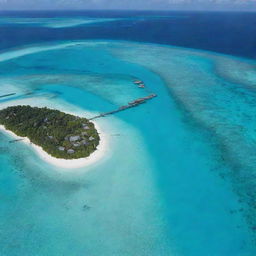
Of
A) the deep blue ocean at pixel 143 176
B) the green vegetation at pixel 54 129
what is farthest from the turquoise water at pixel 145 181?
A: the green vegetation at pixel 54 129

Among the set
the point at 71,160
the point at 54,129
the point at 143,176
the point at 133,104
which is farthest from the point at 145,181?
the point at 133,104

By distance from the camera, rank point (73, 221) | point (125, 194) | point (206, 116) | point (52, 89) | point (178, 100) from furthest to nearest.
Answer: point (52, 89), point (178, 100), point (206, 116), point (125, 194), point (73, 221)

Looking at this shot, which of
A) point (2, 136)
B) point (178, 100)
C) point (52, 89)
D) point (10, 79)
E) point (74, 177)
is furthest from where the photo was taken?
point (10, 79)

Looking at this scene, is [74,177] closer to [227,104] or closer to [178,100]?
[178,100]

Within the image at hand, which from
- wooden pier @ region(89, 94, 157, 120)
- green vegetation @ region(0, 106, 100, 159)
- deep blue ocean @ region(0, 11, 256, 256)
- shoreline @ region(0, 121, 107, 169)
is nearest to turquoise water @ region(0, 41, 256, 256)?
deep blue ocean @ region(0, 11, 256, 256)

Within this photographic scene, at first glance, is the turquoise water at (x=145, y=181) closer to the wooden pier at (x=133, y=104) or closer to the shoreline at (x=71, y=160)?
the shoreline at (x=71, y=160)

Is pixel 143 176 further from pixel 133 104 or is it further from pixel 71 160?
pixel 133 104

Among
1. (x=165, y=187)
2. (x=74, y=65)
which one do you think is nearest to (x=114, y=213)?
(x=165, y=187)
